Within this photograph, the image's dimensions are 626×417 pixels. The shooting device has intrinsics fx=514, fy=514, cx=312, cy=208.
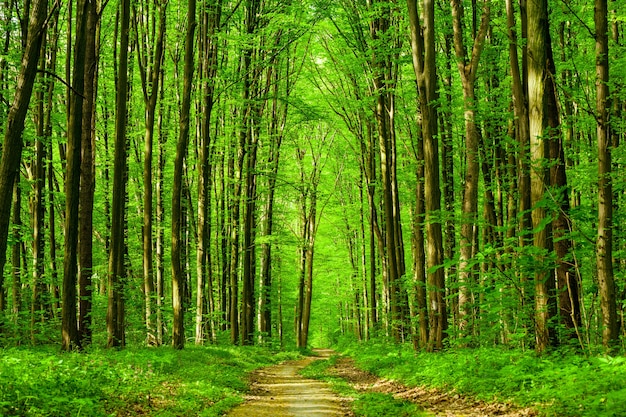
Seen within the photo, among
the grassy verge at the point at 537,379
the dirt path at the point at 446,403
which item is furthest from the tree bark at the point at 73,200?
the grassy verge at the point at 537,379

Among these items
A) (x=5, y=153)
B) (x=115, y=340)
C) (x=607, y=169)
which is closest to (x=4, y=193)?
(x=5, y=153)

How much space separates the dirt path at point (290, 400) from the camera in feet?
29.4

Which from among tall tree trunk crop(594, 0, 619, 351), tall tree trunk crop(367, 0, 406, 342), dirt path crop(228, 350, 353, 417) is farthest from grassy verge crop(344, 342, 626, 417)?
tall tree trunk crop(367, 0, 406, 342)

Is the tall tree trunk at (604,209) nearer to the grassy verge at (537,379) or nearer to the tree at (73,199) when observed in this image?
the grassy verge at (537,379)

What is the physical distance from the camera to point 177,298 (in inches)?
614

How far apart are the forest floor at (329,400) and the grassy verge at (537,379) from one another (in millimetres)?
228

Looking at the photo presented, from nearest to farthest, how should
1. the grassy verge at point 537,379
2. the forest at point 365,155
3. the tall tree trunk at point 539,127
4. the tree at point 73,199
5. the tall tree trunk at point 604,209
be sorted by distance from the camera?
the grassy verge at point 537,379
the tall tree trunk at point 604,209
the tall tree trunk at point 539,127
the forest at point 365,155
the tree at point 73,199

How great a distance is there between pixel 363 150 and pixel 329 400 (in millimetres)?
14890

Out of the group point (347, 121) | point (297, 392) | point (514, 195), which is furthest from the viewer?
point (347, 121)

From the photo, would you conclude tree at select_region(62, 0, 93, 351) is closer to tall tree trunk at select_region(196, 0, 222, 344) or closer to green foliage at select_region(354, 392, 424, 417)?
tall tree trunk at select_region(196, 0, 222, 344)

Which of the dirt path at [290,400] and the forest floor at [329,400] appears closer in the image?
the forest floor at [329,400]

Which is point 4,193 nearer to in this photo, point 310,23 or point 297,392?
point 297,392

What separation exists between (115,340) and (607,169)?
12.5 m

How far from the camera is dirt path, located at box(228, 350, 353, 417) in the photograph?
8.96 meters
